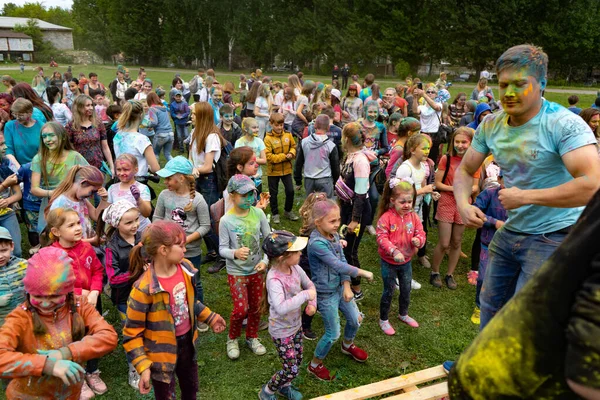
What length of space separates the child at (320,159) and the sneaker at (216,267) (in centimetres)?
177

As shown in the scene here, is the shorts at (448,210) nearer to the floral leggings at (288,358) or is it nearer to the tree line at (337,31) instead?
the floral leggings at (288,358)

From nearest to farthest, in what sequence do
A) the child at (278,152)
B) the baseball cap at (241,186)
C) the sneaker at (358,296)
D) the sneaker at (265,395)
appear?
the sneaker at (265,395) → the baseball cap at (241,186) → the sneaker at (358,296) → the child at (278,152)

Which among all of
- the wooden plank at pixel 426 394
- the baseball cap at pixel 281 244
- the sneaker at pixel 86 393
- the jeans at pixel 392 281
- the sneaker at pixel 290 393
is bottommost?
the sneaker at pixel 86 393

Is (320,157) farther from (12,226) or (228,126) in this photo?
(12,226)

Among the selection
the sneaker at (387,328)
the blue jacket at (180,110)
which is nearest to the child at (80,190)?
the sneaker at (387,328)

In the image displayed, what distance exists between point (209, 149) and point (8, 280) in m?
3.18

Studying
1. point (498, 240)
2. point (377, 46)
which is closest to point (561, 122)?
point (498, 240)

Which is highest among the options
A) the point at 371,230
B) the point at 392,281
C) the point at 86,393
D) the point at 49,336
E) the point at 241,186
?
the point at 241,186

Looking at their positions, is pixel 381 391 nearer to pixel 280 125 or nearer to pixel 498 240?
pixel 498 240

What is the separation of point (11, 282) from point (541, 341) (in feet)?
11.9

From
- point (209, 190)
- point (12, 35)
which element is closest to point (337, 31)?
point (209, 190)

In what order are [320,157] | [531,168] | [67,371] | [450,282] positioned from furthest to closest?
[320,157]
[450,282]
[531,168]
[67,371]

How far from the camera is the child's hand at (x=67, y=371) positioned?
241 cm

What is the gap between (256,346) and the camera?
4.50 metres
